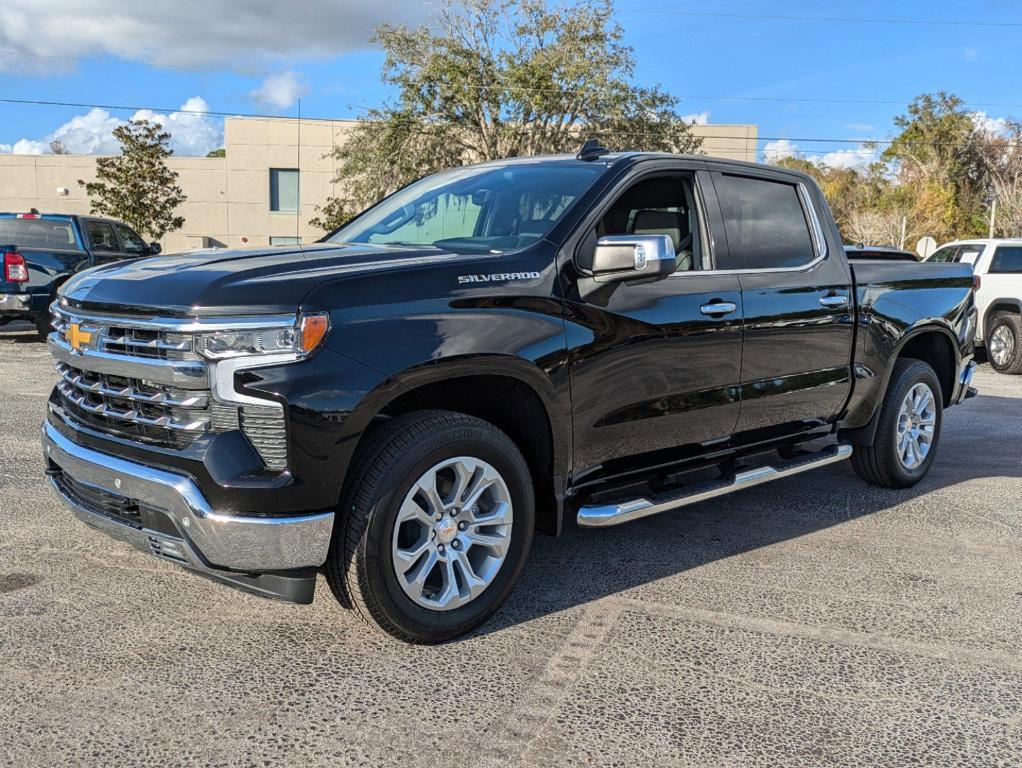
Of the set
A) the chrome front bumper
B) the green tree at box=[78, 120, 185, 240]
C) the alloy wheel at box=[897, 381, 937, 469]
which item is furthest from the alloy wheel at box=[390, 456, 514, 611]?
the green tree at box=[78, 120, 185, 240]

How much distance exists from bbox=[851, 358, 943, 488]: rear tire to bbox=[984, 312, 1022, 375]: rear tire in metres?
7.82

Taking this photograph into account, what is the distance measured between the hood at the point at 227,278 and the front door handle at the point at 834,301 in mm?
2325

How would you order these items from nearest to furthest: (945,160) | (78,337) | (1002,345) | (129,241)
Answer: (78,337) → (1002,345) → (129,241) → (945,160)

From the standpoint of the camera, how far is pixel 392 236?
14.8 feet

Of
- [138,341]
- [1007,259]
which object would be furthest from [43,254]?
[1007,259]

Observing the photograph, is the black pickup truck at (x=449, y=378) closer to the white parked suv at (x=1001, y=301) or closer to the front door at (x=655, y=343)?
the front door at (x=655, y=343)

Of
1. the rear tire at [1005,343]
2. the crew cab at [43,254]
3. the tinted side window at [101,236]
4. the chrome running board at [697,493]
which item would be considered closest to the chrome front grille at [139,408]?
the chrome running board at [697,493]

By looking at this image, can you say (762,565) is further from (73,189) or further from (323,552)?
(73,189)

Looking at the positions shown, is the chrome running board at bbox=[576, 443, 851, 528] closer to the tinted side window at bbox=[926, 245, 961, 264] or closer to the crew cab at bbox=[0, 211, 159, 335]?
the crew cab at bbox=[0, 211, 159, 335]

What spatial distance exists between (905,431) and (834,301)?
1.26 m

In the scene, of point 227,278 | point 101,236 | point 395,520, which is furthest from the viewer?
point 101,236

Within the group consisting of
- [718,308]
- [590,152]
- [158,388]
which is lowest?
[158,388]

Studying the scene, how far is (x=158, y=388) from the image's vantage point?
3.21 m

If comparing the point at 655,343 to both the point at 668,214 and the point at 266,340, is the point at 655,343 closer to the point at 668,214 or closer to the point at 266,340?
the point at 668,214
